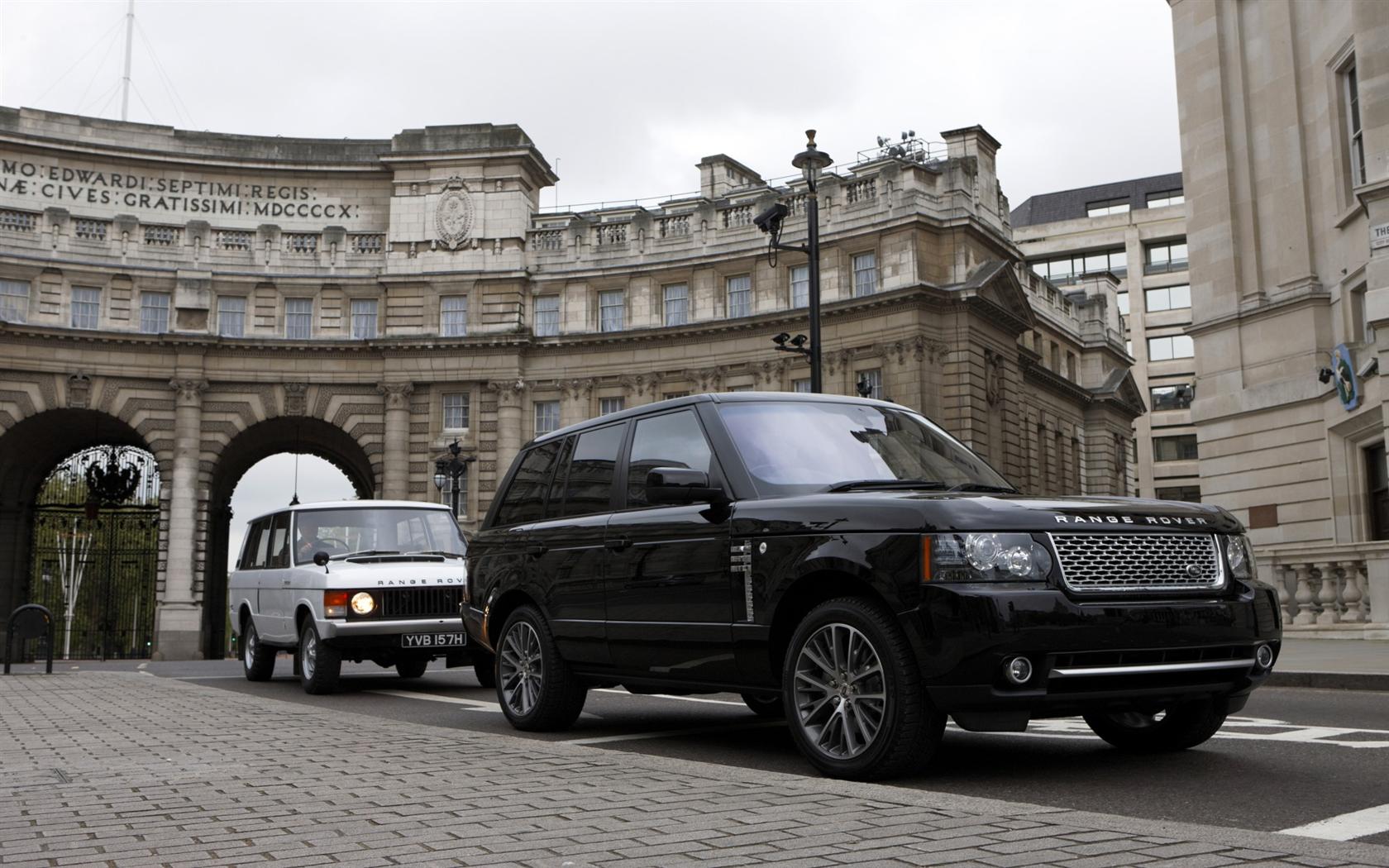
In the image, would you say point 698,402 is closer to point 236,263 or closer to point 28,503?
point 236,263

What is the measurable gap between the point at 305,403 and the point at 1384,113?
36.2m

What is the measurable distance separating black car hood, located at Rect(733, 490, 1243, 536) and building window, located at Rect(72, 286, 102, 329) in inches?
1719

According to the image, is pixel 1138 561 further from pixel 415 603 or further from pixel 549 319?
pixel 549 319

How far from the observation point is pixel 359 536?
13.8 metres

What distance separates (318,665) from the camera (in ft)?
41.8

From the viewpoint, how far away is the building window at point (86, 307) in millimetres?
43812

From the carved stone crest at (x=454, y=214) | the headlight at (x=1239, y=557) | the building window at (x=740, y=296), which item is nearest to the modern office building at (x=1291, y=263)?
the headlight at (x=1239, y=557)

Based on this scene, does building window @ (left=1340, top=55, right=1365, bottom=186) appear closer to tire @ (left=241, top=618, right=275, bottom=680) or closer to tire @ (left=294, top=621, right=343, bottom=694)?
tire @ (left=294, top=621, right=343, bottom=694)

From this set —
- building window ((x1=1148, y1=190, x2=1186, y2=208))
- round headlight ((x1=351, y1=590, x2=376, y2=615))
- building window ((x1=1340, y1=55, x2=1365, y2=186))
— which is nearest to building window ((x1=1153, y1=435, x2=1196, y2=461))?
building window ((x1=1148, y1=190, x2=1186, y2=208))

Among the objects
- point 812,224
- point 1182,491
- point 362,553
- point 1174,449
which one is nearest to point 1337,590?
point 812,224

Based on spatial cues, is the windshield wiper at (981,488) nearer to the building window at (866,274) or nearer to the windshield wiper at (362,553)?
the windshield wiper at (362,553)

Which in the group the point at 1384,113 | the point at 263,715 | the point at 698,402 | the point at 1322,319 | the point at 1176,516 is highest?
the point at 1384,113

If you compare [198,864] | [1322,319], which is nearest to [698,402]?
[198,864]

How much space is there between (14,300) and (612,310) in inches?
812
